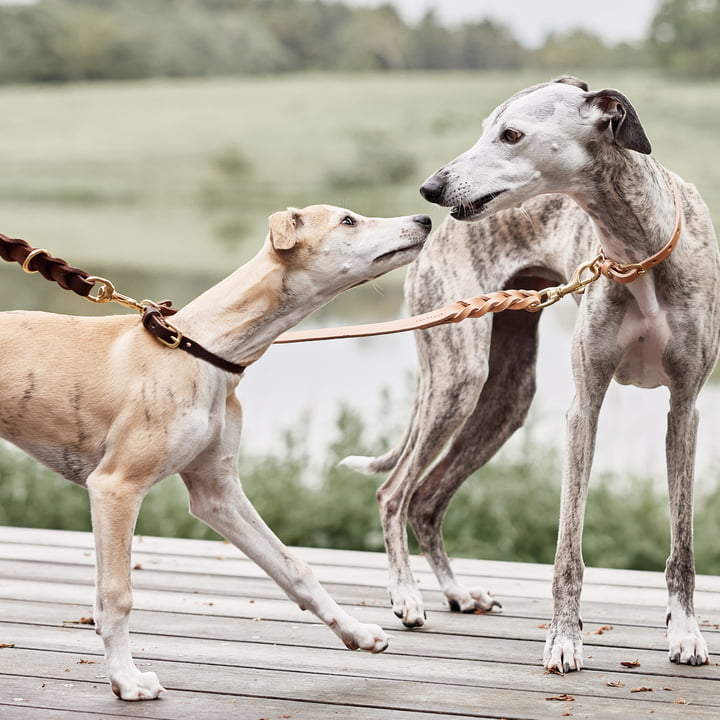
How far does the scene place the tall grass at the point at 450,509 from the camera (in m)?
5.11

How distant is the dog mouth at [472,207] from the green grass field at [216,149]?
4455mm

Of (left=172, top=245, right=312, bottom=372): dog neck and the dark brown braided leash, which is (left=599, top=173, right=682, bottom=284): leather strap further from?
the dark brown braided leash

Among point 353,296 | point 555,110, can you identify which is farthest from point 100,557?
point 353,296

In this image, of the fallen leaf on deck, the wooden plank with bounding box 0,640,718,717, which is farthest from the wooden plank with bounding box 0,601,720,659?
the wooden plank with bounding box 0,640,718,717

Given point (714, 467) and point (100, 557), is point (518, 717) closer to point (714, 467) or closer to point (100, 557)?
point (100, 557)

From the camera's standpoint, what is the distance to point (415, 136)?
785 cm

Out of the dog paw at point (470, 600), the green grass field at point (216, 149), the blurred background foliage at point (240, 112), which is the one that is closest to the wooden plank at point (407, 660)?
the dog paw at point (470, 600)

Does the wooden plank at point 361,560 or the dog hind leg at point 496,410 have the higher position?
the dog hind leg at point 496,410

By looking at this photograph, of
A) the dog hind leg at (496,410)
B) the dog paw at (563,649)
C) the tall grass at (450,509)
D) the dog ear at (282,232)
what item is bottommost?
the dog paw at (563,649)

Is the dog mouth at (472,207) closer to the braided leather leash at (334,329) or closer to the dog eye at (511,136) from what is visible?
the dog eye at (511,136)

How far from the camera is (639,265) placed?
9.46ft

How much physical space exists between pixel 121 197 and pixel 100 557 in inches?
231

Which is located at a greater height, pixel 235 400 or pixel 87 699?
pixel 235 400

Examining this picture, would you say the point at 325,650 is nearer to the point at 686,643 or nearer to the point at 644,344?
the point at 686,643
